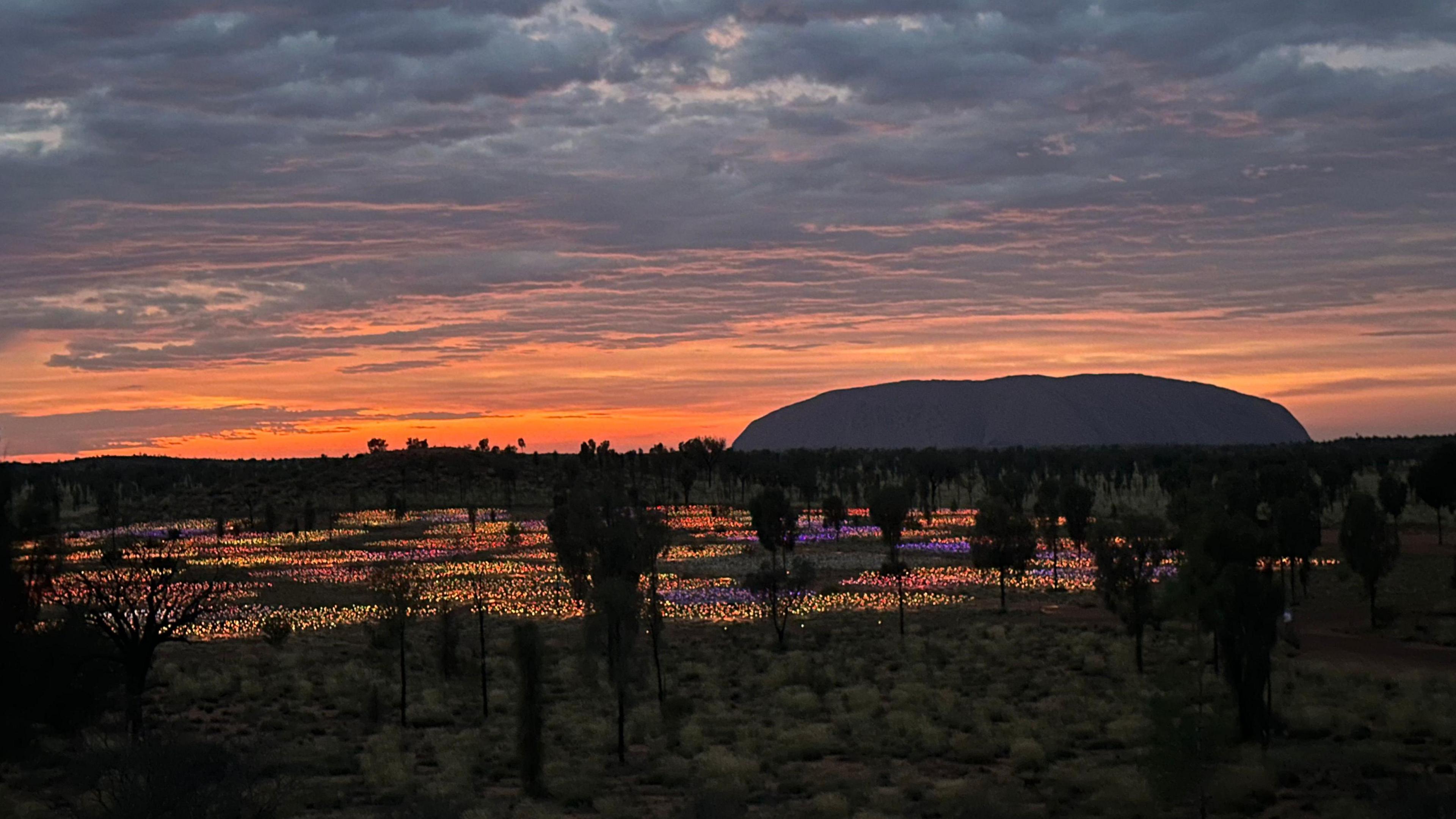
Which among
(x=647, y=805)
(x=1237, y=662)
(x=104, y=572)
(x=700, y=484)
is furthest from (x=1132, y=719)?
(x=700, y=484)

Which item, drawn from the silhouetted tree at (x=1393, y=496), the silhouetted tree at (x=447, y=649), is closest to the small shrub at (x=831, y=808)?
the silhouetted tree at (x=447, y=649)

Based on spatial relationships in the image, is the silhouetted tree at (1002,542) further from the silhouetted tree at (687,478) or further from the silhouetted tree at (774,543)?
the silhouetted tree at (687,478)

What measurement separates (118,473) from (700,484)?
290 feet

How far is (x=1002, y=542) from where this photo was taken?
66188mm

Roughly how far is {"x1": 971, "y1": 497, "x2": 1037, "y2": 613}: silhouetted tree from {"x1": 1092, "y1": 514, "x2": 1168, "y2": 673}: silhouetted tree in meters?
15.7

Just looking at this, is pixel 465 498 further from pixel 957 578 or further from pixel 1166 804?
pixel 1166 804

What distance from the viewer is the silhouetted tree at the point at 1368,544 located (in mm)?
52469

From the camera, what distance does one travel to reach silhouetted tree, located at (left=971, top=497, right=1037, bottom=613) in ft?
216

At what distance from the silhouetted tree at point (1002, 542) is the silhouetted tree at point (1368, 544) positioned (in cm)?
1653

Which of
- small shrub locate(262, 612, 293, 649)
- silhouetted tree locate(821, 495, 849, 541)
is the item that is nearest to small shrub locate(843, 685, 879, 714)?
small shrub locate(262, 612, 293, 649)

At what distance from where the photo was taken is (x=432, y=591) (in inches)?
2761

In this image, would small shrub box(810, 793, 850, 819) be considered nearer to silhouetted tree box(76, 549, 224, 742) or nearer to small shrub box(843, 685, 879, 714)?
A: small shrub box(843, 685, 879, 714)

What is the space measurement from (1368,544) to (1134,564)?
12.8 m

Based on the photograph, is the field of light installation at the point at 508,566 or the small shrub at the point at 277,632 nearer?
the small shrub at the point at 277,632
